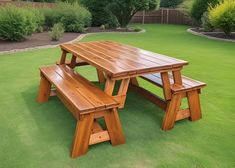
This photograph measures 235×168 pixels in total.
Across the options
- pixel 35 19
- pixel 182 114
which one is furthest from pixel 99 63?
pixel 35 19

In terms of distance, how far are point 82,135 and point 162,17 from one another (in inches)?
713

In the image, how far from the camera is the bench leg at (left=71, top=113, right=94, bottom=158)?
8.50 ft

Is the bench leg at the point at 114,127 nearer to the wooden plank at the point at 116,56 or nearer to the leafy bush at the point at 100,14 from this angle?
the wooden plank at the point at 116,56

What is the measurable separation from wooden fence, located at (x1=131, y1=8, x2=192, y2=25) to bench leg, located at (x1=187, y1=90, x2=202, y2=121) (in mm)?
16002

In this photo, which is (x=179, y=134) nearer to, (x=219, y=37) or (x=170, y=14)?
(x=219, y=37)

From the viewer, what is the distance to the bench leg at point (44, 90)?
13.1 feet

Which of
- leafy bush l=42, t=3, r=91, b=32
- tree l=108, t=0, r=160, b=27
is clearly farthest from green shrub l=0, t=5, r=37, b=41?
tree l=108, t=0, r=160, b=27

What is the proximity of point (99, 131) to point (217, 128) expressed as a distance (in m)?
1.48

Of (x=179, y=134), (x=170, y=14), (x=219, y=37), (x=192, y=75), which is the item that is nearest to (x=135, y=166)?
(x=179, y=134)

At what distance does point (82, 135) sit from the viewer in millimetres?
2639

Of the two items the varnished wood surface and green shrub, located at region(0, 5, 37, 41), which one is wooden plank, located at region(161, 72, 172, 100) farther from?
green shrub, located at region(0, 5, 37, 41)

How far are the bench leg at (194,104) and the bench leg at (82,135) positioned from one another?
4.52 ft

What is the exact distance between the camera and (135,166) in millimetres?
2518

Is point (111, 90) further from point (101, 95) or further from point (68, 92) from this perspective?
point (68, 92)
